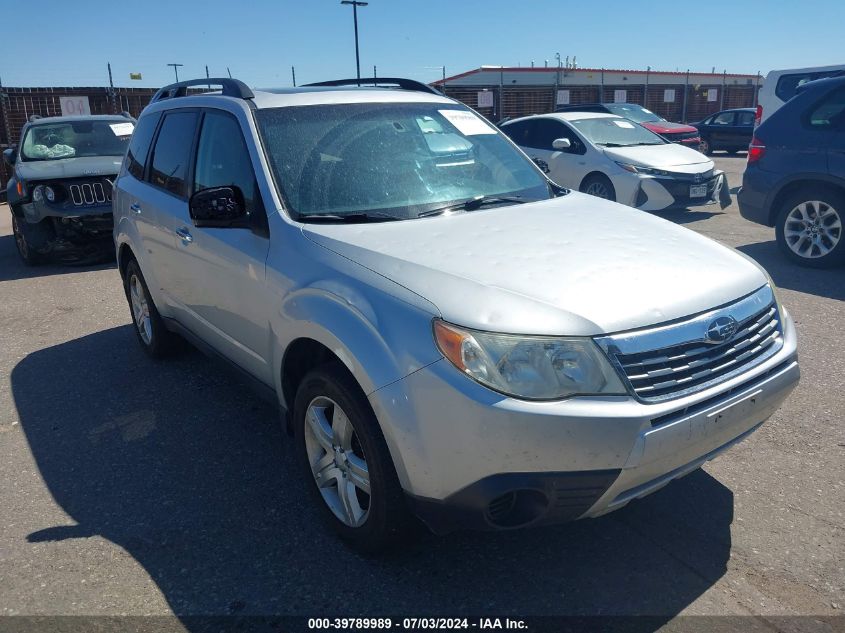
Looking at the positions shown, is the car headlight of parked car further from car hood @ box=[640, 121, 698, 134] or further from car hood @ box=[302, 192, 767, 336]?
car hood @ box=[302, 192, 767, 336]

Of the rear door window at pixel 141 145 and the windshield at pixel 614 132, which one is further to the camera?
the windshield at pixel 614 132

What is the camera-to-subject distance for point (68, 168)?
28.6ft

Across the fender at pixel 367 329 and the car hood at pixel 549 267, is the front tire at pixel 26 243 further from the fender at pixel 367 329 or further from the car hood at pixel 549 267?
the fender at pixel 367 329

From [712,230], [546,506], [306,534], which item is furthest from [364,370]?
[712,230]

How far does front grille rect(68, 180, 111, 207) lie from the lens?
28.1ft

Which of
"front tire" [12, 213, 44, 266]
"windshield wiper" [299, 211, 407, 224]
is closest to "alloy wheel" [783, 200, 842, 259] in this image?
"windshield wiper" [299, 211, 407, 224]

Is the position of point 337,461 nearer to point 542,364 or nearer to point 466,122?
point 542,364

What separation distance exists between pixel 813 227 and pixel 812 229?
2 cm

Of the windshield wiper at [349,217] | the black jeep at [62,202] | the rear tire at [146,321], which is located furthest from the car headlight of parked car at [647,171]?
the windshield wiper at [349,217]

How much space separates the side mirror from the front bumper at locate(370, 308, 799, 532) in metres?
1.28

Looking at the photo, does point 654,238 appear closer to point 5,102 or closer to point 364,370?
point 364,370

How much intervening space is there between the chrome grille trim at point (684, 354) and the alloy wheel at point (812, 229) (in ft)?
16.8

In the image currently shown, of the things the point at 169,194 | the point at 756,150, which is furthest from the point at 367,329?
the point at 756,150

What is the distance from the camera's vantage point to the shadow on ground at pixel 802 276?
643 cm
